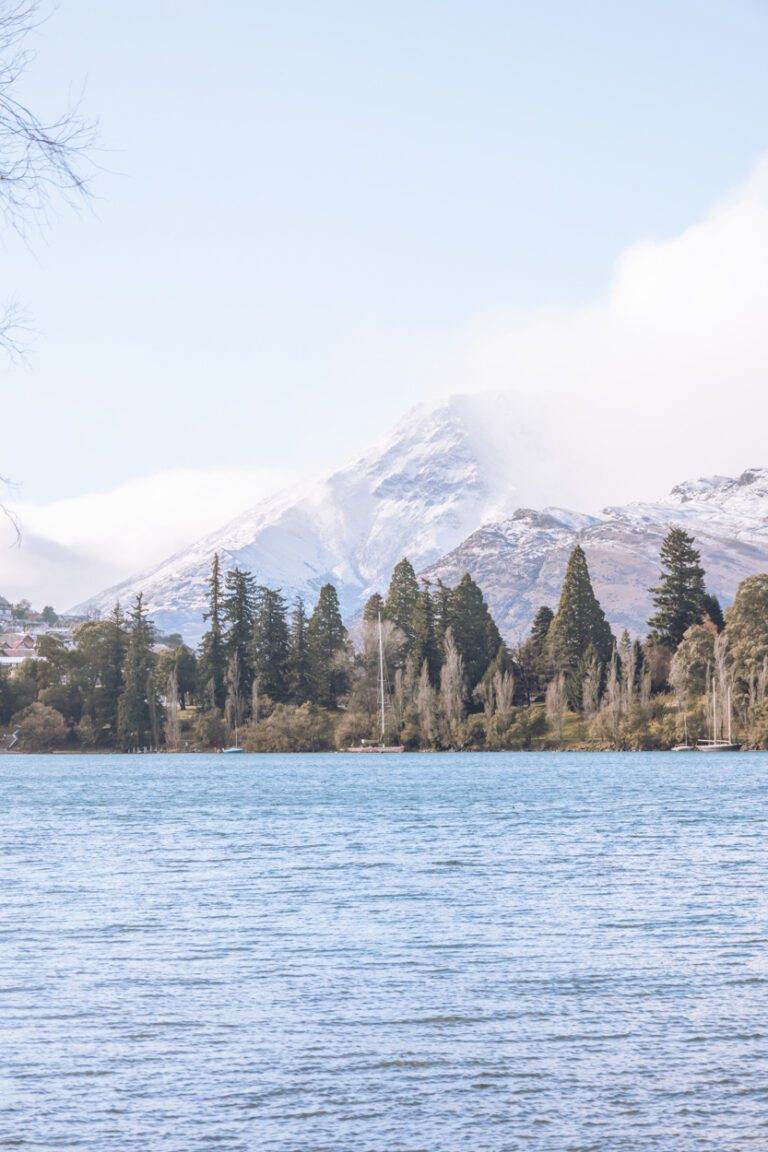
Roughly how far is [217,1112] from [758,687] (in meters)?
114

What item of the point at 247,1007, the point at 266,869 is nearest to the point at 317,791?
the point at 266,869

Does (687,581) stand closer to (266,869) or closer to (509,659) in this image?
(509,659)

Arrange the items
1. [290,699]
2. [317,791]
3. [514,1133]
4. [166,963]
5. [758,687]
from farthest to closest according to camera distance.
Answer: [290,699] → [758,687] → [317,791] → [166,963] → [514,1133]

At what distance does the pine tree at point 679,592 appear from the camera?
458 ft

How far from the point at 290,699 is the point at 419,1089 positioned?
144479mm

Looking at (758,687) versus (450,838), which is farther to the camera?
(758,687)

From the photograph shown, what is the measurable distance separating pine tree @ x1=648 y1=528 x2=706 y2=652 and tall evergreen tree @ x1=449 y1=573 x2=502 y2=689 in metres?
18.1

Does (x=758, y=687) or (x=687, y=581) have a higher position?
(x=687, y=581)

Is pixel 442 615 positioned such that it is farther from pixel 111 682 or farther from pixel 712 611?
pixel 111 682

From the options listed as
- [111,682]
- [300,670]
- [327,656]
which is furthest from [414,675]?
[111,682]

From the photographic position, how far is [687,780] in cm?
8525

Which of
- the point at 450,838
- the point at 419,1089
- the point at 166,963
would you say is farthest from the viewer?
the point at 450,838

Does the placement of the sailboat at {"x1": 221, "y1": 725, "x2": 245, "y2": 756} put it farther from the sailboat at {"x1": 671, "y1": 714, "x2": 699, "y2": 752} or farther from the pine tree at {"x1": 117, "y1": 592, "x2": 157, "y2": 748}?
the sailboat at {"x1": 671, "y1": 714, "x2": 699, "y2": 752}

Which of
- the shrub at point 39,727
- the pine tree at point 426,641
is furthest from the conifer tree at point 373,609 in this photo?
the shrub at point 39,727
